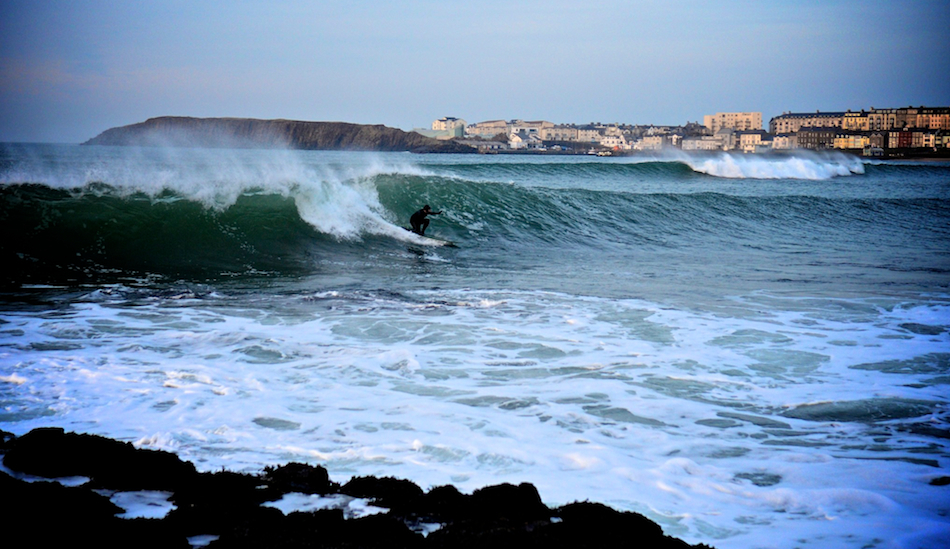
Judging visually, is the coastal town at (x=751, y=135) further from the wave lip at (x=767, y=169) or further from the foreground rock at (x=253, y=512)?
the foreground rock at (x=253, y=512)

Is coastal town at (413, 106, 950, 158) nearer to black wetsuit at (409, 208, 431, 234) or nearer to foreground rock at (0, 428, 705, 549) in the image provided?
black wetsuit at (409, 208, 431, 234)

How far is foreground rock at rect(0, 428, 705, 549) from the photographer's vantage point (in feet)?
8.10

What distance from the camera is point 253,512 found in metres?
2.77

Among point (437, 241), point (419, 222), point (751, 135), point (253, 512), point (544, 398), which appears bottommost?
point (544, 398)

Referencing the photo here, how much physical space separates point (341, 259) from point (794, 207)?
1871 centimetres

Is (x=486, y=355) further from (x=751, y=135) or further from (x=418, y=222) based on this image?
(x=751, y=135)

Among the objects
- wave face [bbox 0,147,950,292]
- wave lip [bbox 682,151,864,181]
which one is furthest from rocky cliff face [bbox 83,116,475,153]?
wave lip [bbox 682,151,864,181]

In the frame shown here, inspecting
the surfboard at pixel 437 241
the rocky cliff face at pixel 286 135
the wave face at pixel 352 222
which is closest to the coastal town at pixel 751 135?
the rocky cliff face at pixel 286 135

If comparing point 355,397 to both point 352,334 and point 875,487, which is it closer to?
point 352,334

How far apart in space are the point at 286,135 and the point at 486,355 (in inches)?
3090

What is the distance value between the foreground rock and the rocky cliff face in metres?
18.1

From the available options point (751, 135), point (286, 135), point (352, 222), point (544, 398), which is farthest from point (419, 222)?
point (751, 135)

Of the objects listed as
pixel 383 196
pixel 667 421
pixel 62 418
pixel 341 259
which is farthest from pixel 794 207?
pixel 62 418

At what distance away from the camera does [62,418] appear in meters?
4.26
